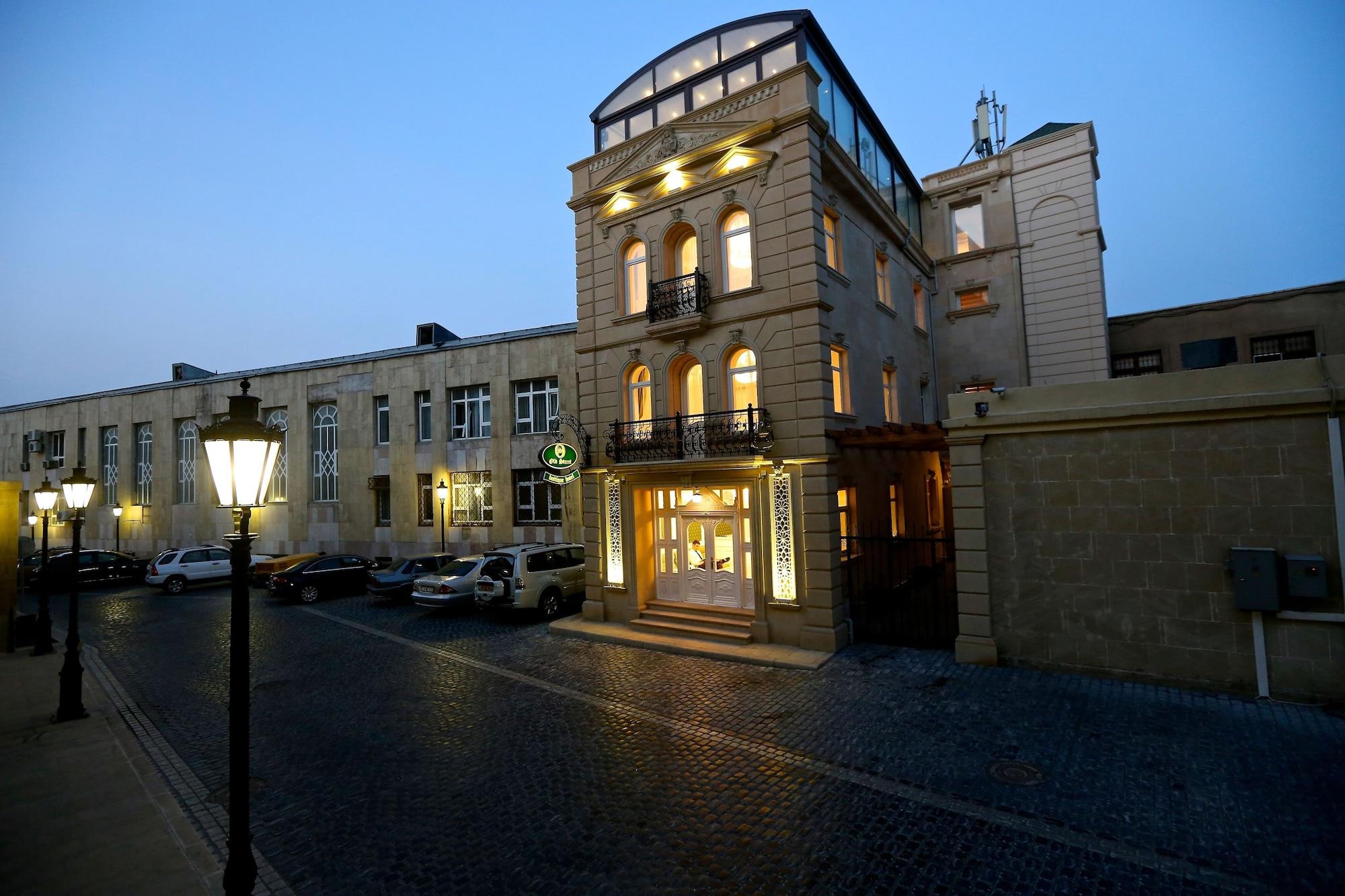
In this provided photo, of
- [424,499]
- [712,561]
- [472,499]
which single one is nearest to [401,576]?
[472,499]

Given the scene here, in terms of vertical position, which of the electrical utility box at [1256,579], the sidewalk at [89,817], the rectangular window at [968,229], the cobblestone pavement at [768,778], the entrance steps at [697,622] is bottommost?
the cobblestone pavement at [768,778]

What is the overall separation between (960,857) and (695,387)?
34.5 ft

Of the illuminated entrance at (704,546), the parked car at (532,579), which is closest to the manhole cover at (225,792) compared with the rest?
the parked car at (532,579)

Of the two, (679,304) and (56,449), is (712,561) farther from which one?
(56,449)

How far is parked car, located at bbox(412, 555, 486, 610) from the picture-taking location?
16.9 meters

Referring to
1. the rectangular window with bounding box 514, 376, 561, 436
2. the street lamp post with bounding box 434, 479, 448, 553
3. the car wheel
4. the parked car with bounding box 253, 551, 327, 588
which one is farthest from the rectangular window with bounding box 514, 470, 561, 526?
the parked car with bounding box 253, 551, 327, 588

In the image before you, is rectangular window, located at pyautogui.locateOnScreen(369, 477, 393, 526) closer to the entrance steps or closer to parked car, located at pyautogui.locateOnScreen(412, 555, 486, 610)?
parked car, located at pyautogui.locateOnScreen(412, 555, 486, 610)

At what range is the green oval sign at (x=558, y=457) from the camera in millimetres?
15352

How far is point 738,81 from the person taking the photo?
1426cm

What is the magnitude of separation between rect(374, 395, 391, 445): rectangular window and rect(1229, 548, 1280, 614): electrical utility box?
2728 cm

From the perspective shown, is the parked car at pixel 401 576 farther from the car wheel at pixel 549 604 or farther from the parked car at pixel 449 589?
the car wheel at pixel 549 604

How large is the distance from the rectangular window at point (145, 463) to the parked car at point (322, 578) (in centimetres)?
1757

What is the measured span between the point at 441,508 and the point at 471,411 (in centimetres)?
413

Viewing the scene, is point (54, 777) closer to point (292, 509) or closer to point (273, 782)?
point (273, 782)
